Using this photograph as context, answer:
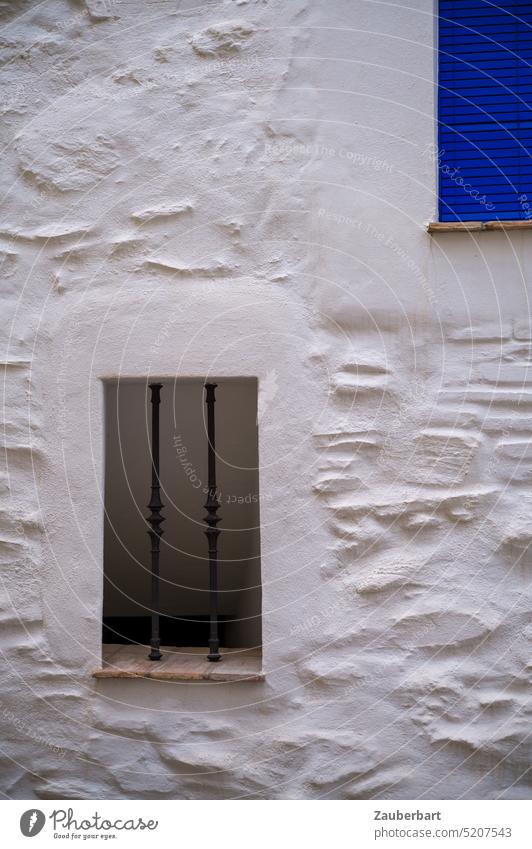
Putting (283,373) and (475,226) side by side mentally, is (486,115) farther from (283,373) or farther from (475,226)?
(283,373)

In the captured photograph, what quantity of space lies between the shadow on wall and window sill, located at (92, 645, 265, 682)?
449 millimetres

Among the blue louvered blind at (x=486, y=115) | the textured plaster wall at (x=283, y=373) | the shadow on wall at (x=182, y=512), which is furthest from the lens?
the shadow on wall at (x=182, y=512)

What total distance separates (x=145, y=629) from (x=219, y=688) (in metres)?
1.31

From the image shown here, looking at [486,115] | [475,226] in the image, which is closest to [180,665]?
[475,226]

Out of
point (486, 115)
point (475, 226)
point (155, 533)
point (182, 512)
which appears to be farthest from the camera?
point (182, 512)

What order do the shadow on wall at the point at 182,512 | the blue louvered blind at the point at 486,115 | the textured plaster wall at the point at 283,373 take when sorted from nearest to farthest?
the textured plaster wall at the point at 283,373 < the blue louvered blind at the point at 486,115 < the shadow on wall at the point at 182,512

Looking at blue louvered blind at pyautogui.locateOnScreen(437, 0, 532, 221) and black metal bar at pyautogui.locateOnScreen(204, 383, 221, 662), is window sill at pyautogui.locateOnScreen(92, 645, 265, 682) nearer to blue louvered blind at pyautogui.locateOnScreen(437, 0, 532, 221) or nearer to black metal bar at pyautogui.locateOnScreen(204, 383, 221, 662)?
black metal bar at pyautogui.locateOnScreen(204, 383, 221, 662)

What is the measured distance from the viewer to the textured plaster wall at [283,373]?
2.98m

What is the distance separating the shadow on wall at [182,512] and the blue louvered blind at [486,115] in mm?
1078

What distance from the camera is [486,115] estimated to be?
3156mm

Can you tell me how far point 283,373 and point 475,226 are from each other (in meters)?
0.82

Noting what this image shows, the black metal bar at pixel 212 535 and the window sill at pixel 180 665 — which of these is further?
the black metal bar at pixel 212 535

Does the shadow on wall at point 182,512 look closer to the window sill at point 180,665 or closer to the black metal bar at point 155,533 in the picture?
the black metal bar at point 155,533

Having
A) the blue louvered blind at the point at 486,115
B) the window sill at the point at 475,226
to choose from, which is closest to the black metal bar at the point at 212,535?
the window sill at the point at 475,226
